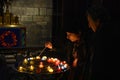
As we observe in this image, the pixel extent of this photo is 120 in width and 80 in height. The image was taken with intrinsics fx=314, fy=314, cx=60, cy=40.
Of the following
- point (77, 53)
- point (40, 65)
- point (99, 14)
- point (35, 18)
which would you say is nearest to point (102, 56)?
point (99, 14)

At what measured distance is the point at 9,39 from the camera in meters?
8.16

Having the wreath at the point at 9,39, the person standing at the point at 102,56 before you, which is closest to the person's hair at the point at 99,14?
the person standing at the point at 102,56

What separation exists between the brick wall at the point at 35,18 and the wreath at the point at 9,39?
0.83 meters

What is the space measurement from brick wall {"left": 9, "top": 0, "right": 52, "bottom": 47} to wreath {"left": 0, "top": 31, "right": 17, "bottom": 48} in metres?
0.83

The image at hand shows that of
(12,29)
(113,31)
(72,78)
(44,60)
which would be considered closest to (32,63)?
(44,60)

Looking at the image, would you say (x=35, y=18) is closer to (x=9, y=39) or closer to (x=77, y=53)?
(x=9, y=39)

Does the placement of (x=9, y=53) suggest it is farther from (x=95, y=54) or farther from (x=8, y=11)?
(x=95, y=54)

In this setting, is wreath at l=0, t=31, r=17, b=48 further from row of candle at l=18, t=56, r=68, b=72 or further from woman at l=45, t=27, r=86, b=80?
woman at l=45, t=27, r=86, b=80

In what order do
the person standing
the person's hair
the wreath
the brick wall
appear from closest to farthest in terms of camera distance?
the person standing → the person's hair → the wreath → the brick wall

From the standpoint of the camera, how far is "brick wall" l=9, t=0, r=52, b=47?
8.91m

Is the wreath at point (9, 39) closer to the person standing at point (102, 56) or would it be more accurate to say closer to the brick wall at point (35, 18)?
the brick wall at point (35, 18)

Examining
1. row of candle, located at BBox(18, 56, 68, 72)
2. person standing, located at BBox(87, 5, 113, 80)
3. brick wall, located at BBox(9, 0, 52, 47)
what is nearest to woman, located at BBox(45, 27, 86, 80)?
row of candle, located at BBox(18, 56, 68, 72)

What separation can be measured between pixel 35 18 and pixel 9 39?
124 centimetres

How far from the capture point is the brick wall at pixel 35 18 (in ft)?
29.2
